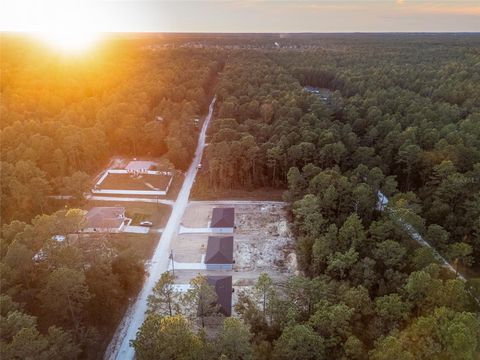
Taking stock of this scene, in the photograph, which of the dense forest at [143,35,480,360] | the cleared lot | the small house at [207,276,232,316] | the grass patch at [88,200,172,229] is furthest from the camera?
the grass patch at [88,200,172,229]

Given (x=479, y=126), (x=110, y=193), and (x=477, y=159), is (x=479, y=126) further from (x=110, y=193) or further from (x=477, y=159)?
(x=110, y=193)

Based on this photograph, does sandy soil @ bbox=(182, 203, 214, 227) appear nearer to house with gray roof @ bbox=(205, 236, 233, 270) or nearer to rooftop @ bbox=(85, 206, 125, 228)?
house with gray roof @ bbox=(205, 236, 233, 270)

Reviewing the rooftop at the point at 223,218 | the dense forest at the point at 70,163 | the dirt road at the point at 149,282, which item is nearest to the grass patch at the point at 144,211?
the dirt road at the point at 149,282

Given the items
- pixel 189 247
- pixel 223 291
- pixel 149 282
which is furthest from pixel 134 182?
pixel 223 291

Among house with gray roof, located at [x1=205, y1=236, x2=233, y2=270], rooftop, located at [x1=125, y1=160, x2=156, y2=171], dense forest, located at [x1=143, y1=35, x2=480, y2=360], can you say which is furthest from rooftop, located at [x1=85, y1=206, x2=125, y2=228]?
dense forest, located at [x1=143, y1=35, x2=480, y2=360]

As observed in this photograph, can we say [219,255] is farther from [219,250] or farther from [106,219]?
[106,219]

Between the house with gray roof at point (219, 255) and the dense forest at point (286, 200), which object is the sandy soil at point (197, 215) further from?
the house with gray roof at point (219, 255)
